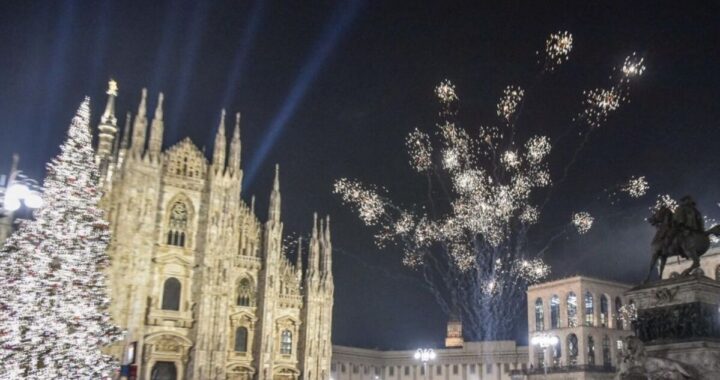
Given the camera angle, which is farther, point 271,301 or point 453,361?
point 453,361

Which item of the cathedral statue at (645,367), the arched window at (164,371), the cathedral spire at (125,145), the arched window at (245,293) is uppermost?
the cathedral spire at (125,145)

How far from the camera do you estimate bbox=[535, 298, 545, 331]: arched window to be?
78.9 m

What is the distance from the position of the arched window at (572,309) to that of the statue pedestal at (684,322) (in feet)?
196

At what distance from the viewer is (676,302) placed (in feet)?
55.0

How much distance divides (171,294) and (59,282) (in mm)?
20508

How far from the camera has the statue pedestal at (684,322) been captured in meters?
15.9

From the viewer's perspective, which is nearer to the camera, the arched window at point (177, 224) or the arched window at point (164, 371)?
the arched window at point (164, 371)

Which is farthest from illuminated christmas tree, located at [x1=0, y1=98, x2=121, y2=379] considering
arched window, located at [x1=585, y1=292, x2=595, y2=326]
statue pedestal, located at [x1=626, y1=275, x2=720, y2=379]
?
arched window, located at [x1=585, y1=292, x2=595, y2=326]

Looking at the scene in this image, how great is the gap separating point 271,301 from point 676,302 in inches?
1465

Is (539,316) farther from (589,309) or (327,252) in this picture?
(327,252)

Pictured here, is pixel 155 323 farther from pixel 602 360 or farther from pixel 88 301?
pixel 602 360

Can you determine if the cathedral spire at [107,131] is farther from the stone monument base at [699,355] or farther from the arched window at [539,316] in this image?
the arched window at [539,316]

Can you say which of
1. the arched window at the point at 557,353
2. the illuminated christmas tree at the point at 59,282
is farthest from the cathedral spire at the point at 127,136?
the arched window at the point at 557,353

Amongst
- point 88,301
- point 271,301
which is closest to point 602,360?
point 271,301
